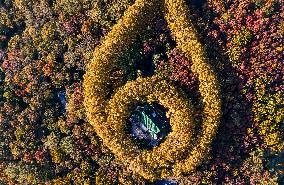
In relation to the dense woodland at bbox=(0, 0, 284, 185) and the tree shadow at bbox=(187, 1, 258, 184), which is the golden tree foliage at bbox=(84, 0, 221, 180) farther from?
the tree shadow at bbox=(187, 1, 258, 184)

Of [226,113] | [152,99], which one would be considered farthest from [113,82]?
[226,113]

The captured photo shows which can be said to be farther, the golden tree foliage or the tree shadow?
the tree shadow

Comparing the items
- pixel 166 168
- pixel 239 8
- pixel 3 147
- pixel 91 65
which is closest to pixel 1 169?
pixel 3 147

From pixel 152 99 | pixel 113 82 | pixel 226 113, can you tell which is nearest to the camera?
pixel 226 113

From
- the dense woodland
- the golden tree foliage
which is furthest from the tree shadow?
the golden tree foliage

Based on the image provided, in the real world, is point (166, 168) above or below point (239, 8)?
below

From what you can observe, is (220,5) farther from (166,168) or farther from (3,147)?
(3,147)

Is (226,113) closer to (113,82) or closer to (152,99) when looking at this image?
(152,99)

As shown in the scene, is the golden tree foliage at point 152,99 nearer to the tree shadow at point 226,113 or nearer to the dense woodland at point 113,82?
the dense woodland at point 113,82

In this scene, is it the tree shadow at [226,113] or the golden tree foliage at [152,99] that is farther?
the tree shadow at [226,113]

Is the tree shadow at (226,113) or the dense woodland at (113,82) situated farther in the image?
the tree shadow at (226,113)

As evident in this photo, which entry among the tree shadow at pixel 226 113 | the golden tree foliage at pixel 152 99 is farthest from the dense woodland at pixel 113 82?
the golden tree foliage at pixel 152 99
